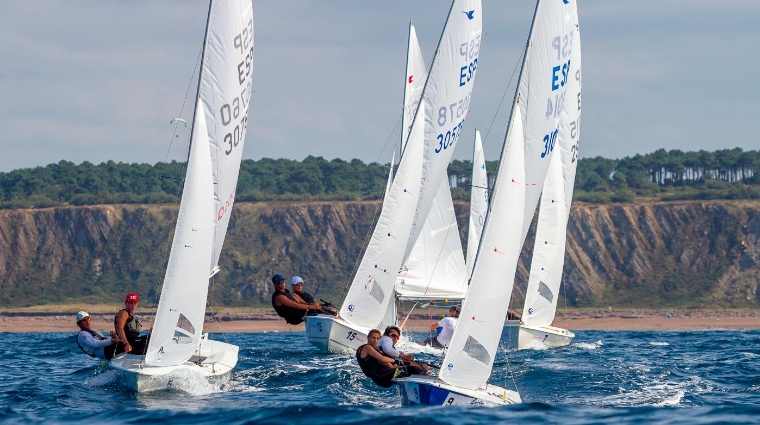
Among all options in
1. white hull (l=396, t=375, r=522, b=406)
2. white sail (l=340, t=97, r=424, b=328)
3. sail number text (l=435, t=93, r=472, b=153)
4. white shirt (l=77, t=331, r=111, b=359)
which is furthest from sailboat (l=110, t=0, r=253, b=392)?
sail number text (l=435, t=93, r=472, b=153)

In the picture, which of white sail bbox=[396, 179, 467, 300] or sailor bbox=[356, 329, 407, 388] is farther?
white sail bbox=[396, 179, 467, 300]

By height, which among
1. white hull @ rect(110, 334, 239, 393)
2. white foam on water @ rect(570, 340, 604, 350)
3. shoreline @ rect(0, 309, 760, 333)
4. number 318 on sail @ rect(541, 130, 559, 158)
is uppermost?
number 318 on sail @ rect(541, 130, 559, 158)

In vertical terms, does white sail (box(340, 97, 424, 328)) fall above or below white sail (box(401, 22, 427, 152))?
below

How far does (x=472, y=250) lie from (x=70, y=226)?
4850 cm

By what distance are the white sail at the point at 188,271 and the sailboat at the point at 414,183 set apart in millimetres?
7013

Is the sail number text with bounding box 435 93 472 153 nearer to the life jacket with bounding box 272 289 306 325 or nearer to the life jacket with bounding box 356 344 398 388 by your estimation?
the life jacket with bounding box 272 289 306 325

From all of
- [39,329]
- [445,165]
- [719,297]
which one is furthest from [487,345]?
[719,297]

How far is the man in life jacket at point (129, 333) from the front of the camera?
20.2 meters

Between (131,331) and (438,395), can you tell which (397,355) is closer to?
(438,395)

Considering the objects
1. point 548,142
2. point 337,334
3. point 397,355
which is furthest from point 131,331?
point 548,142

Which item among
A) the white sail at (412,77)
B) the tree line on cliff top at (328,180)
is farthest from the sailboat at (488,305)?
the tree line on cliff top at (328,180)

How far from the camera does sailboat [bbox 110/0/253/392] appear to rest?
1977 cm

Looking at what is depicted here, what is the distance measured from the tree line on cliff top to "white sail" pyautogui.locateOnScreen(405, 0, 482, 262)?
5362 centimetres

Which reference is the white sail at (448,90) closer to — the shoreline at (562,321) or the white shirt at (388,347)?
the white shirt at (388,347)
